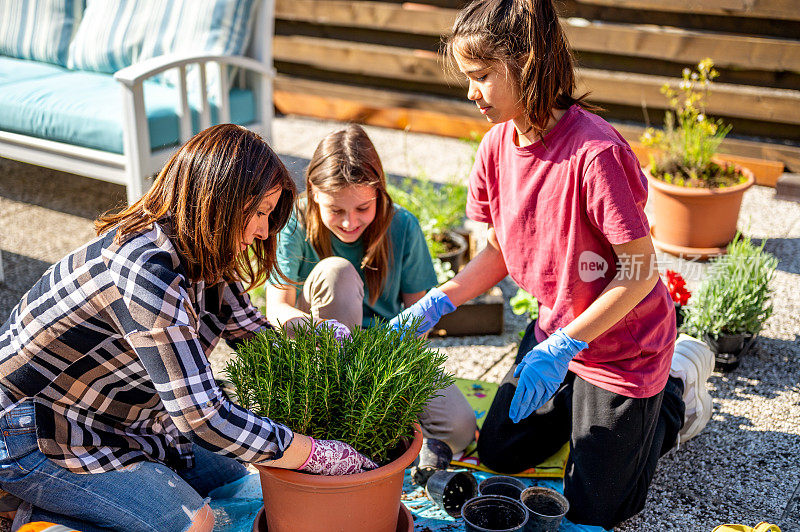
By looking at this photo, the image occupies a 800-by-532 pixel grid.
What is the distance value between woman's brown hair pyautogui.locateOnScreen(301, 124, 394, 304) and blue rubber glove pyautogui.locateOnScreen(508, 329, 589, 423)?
2.04 ft

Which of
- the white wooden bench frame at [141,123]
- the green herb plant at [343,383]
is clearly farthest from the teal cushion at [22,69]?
the green herb plant at [343,383]

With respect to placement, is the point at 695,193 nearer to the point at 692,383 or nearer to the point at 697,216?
the point at 697,216

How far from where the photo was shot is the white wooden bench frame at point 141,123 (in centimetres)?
347

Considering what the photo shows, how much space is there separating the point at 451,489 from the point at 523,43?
Result: 3.95ft

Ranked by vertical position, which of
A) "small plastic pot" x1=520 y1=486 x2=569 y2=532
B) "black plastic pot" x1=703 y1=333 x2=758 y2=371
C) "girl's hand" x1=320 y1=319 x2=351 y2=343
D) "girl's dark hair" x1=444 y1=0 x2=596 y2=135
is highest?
"girl's dark hair" x1=444 y1=0 x2=596 y2=135

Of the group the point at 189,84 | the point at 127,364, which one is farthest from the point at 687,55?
the point at 127,364

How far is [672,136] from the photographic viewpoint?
386 centimetres

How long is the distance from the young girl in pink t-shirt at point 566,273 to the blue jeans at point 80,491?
2.31 ft

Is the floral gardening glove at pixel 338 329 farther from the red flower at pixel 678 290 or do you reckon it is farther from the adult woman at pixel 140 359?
the red flower at pixel 678 290

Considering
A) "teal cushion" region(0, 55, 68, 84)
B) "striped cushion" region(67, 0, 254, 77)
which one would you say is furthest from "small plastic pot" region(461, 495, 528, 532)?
"teal cushion" region(0, 55, 68, 84)

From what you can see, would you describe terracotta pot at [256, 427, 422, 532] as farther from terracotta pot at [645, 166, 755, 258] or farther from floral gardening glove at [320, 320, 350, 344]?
terracotta pot at [645, 166, 755, 258]

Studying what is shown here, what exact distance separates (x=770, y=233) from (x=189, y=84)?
307 centimetres

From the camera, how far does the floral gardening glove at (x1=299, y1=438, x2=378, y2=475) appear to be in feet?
5.33

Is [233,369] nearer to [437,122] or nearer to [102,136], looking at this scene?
[102,136]
